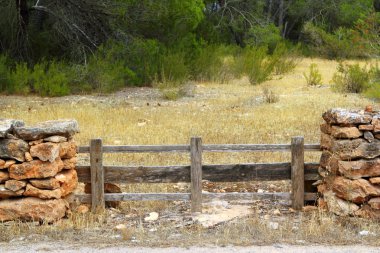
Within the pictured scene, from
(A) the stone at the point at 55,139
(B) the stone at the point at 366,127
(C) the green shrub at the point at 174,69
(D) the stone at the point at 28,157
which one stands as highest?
(C) the green shrub at the point at 174,69

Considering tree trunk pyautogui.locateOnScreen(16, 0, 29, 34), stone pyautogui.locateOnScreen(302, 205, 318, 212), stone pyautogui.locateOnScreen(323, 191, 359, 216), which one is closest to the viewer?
stone pyautogui.locateOnScreen(323, 191, 359, 216)

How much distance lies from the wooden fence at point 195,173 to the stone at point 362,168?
660 millimetres

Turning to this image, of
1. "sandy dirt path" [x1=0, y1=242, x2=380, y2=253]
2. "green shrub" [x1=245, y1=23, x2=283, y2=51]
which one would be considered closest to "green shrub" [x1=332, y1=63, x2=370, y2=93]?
"green shrub" [x1=245, y1=23, x2=283, y2=51]

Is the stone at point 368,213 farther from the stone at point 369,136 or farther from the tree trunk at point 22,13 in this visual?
the tree trunk at point 22,13

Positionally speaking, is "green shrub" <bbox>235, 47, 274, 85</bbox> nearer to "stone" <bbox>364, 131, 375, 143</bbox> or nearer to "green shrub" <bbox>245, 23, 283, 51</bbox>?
"green shrub" <bbox>245, 23, 283, 51</bbox>

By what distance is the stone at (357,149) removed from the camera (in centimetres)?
724

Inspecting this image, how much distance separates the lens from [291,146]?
7707 mm

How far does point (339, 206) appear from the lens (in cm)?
728

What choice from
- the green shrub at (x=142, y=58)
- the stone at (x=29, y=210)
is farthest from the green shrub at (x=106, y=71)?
the stone at (x=29, y=210)

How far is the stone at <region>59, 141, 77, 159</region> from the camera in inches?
291

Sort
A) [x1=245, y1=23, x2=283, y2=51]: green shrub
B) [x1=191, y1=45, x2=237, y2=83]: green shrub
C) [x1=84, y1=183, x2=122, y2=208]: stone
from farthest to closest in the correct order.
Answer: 1. [x1=245, y1=23, x2=283, y2=51]: green shrub
2. [x1=191, y1=45, x2=237, y2=83]: green shrub
3. [x1=84, y1=183, x2=122, y2=208]: stone

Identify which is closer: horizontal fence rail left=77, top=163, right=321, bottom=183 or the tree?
horizontal fence rail left=77, top=163, right=321, bottom=183

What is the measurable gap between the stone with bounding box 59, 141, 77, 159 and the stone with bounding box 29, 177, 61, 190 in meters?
0.35

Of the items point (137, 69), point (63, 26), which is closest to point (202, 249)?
point (63, 26)
